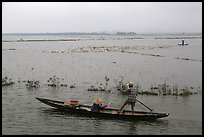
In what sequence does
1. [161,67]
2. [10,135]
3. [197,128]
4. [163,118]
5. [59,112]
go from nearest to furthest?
[10,135], [197,128], [163,118], [59,112], [161,67]

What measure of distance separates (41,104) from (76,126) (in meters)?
4.67

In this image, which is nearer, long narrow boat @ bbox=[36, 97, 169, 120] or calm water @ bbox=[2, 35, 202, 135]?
calm water @ bbox=[2, 35, 202, 135]

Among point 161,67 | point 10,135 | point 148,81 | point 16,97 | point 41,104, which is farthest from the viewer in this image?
point 161,67

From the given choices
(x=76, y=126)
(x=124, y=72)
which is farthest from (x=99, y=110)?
(x=124, y=72)

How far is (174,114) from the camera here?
685 inches

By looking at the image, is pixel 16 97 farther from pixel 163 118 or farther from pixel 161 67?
pixel 161 67

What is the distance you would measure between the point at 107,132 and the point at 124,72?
732 inches

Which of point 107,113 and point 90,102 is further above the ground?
point 90,102

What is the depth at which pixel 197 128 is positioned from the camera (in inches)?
599

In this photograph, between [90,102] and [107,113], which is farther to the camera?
[90,102]

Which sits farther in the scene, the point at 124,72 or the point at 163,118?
the point at 124,72

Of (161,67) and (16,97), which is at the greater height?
(161,67)

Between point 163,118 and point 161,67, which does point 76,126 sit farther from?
point 161,67

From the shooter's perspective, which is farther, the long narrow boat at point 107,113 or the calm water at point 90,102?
the long narrow boat at point 107,113
